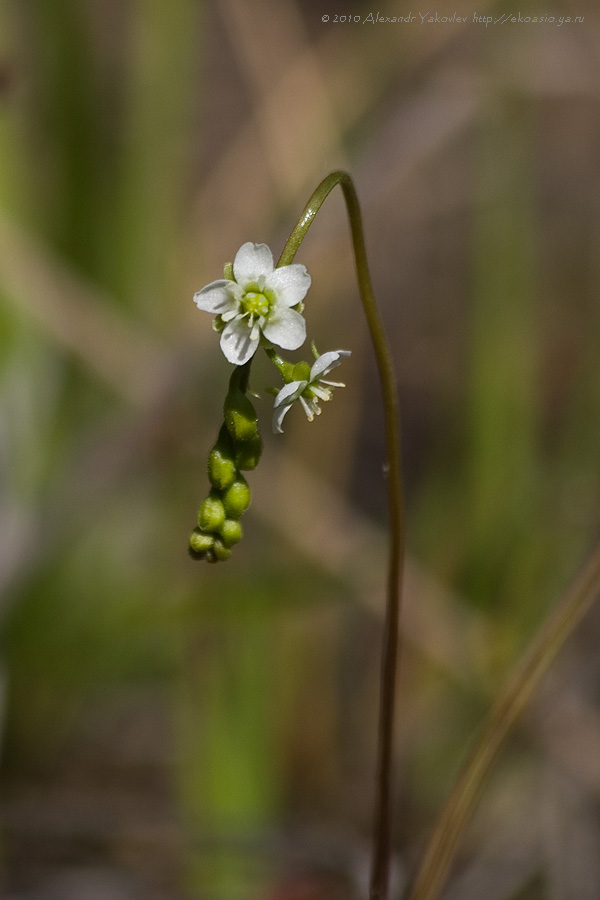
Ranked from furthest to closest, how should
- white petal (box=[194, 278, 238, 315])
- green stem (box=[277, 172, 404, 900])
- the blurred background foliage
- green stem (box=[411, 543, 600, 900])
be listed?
the blurred background foliage < green stem (box=[411, 543, 600, 900]) < white petal (box=[194, 278, 238, 315]) < green stem (box=[277, 172, 404, 900])

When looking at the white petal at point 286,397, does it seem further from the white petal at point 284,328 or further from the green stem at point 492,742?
the green stem at point 492,742

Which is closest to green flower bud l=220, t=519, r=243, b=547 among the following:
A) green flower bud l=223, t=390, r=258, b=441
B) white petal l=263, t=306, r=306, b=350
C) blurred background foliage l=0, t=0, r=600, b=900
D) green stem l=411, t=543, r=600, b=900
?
green flower bud l=223, t=390, r=258, b=441

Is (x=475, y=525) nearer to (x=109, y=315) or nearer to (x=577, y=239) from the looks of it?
(x=109, y=315)

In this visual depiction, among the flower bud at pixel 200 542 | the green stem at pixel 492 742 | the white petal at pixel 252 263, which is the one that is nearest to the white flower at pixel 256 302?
the white petal at pixel 252 263

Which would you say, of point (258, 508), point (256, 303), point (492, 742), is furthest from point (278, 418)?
point (258, 508)

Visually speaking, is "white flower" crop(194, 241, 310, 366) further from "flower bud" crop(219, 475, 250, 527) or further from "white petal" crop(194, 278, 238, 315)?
"flower bud" crop(219, 475, 250, 527)

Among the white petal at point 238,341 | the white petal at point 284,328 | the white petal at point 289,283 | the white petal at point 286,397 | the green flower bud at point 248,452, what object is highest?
the white petal at point 289,283
